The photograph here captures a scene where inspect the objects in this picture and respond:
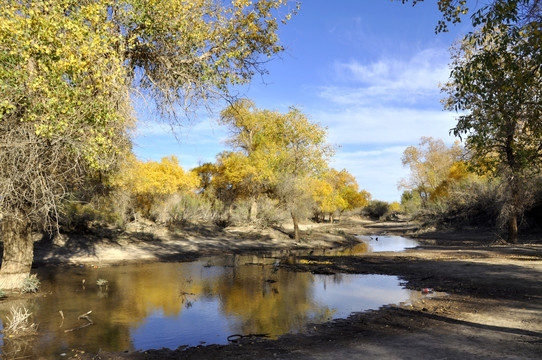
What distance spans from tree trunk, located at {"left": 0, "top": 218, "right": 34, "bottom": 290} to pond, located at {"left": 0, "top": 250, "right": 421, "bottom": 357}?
1056 millimetres

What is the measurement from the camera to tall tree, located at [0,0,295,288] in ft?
24.9

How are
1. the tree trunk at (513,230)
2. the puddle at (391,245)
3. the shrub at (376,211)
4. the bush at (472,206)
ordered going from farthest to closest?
the shrub at (376,211) → the bush at (472,206) → the puddle at (391,245) → the tree trunk at (513,230)

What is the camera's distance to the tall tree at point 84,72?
7578 mm

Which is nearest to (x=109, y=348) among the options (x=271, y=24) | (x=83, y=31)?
(x=83, y=31)

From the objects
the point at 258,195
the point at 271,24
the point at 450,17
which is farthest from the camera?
the point at 258,195

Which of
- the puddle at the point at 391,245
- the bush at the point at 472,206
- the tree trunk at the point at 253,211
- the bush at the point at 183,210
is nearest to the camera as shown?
the puddle at the point at 391,245

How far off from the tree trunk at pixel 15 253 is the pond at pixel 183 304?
106cm

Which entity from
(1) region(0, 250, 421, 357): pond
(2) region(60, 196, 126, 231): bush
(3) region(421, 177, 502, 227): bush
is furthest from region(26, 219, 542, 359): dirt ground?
(3) region(421, 177, 502, 227): bush

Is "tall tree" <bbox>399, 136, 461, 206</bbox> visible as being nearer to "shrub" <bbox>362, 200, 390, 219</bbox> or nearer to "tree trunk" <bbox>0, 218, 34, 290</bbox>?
"shrub" <bbox>362, 200, 390, 219</bbox>

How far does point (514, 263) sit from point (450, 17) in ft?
40.7

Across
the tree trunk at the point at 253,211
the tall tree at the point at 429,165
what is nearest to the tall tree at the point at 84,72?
the tree trunk at the point at 253,211

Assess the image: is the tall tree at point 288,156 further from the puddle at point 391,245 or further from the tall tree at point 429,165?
the tall tree at point 429,165

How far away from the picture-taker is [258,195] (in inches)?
1390

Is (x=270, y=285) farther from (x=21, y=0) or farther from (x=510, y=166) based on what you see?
(x=510, y=166)
